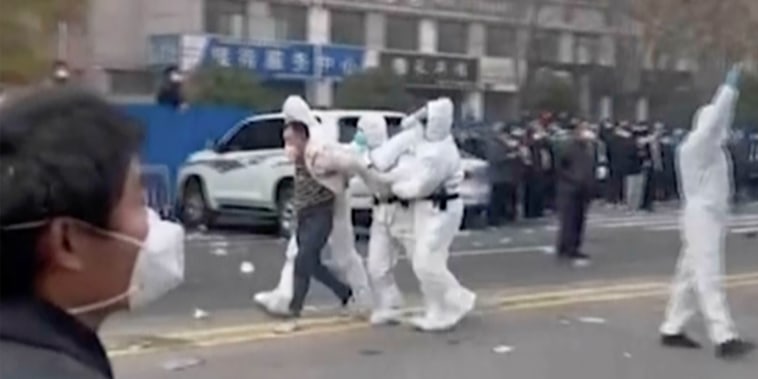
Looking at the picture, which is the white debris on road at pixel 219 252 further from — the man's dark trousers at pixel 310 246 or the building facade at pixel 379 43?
the building facade at pixel 379 43

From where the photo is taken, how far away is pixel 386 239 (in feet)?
40.4

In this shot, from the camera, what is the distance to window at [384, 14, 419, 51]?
2087 inches

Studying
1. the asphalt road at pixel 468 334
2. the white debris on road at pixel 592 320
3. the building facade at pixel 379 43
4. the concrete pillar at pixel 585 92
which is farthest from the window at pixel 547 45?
the white debris on road at pixel 592 320

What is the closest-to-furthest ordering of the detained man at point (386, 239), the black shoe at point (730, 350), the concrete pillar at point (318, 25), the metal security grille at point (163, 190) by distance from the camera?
1. the black shoe at point (730, 350)
2. the detained man at point (386, 239)
3. the metal security grille at point (163, 190)
4. the concrete pillar at point (318, 25)

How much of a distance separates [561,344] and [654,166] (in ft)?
62.7

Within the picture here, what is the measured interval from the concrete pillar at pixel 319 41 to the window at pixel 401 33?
268 cm

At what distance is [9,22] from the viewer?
12.7m

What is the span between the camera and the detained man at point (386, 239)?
39.8 ft

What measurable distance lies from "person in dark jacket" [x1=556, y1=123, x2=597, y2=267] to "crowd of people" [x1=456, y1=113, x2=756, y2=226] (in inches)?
29.4

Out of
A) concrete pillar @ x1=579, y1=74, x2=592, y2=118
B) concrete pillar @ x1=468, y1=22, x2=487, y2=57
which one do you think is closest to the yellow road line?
concrete pillar @ x1=579, y1=74, x2=592, y2=118

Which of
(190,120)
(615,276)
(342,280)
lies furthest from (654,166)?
(342,280)

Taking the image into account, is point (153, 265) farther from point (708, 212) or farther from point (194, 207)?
point (194, 207)

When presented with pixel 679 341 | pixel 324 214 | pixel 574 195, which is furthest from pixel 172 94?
pixel 679 341

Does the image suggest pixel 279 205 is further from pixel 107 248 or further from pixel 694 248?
pixel 107 248
